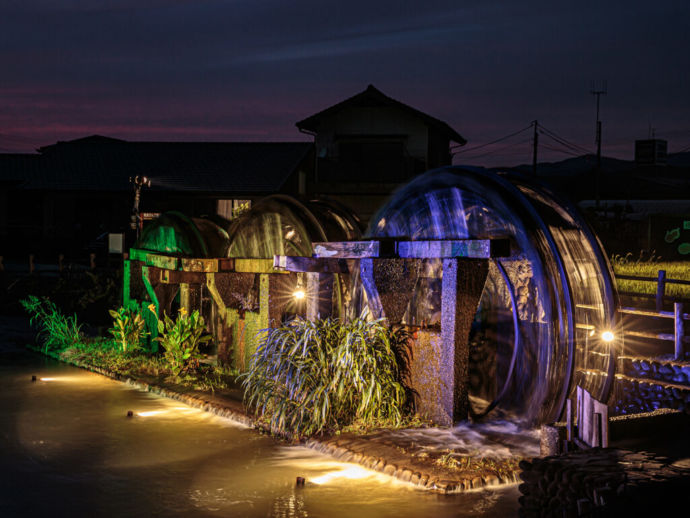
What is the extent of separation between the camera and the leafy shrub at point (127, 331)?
13953 mm

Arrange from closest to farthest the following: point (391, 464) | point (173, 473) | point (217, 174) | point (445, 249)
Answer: point (391, 464) → point (173, 473) → point (445, 249) → point (217, 174)

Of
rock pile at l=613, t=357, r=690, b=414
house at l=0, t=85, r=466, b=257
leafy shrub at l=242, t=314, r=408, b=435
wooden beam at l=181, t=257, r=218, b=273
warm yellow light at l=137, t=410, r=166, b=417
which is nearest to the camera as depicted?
leafy shrub at l=242, t=314, r=408, b=435

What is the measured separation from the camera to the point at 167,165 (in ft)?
121

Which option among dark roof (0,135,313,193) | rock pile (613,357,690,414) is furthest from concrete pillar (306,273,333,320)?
dark roof (0,135,313,193)

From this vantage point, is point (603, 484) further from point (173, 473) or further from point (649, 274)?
point (649, 274)

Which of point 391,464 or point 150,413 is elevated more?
point 391,464

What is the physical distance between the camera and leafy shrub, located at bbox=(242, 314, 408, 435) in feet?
28.5

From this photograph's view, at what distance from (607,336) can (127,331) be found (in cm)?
848

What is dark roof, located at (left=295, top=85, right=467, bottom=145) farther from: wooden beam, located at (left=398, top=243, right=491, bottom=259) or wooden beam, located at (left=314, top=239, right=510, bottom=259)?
wooden beam, located at (left=398, top=243, right=491, bottom=259)

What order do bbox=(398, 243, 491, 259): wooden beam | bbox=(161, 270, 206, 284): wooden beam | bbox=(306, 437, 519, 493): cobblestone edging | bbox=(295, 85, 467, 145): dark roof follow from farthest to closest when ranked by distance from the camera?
bbox=(295, 85, 467, 145): dark roof
bbox=(161, 270, 206, 284): wooden beam
bbox=(398, 243, 491, 259): wooden beam
bbox=(306, 437, 519, 493): cobblestone edging

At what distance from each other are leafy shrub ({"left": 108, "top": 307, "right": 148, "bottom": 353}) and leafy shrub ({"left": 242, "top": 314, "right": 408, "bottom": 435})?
17.2 ft

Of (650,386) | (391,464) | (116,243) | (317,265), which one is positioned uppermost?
(116,243)

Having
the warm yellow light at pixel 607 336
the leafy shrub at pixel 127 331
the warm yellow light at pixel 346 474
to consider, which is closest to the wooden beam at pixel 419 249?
the warm yellow light at pixel 607 336

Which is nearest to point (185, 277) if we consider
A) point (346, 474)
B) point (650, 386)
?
point (346, 474)
